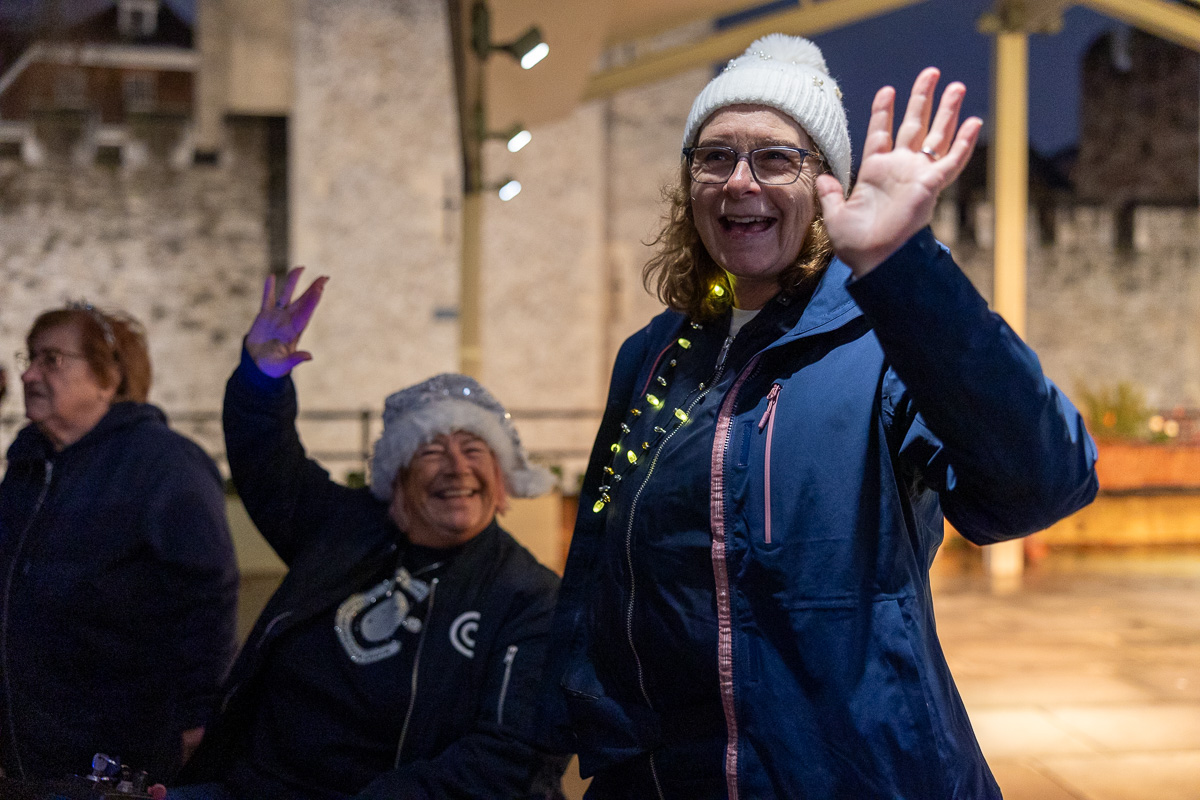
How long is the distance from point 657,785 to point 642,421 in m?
0.43

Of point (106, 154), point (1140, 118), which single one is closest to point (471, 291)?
point (106, 154)

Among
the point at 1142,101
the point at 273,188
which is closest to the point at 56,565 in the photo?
the point at 273,188

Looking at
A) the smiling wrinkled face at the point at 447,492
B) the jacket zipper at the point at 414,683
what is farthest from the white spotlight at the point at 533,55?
the jacket zipper at the point at 414,683

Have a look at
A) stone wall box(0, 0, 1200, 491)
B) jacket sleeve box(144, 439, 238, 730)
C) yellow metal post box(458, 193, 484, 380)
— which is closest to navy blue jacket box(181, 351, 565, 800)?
jacket sleeve box(144, 439, 238, 730)

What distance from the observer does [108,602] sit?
88.7 inches

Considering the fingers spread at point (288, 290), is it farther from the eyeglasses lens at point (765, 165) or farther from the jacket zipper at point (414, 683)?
the eyeglasses lens at point (765, 165)

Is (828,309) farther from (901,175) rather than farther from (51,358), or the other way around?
(51,358)

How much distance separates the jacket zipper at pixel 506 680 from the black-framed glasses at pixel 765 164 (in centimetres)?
101

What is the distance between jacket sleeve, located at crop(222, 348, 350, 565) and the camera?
2014mm

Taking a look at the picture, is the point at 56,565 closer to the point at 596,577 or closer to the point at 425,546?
the point at 425,546

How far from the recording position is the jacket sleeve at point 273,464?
79.3 inches

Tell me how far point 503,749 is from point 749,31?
5096 millimetres

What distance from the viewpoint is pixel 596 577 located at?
1.32m

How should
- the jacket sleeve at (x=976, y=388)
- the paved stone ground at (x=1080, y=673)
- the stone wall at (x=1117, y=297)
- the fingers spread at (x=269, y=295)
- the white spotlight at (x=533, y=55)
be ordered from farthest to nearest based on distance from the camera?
the stone wall at (x=1117, y=297), the white spotlight at (x=533, y=55), the paved stone ground at (x=1080, y=673), the fingers spread at (x=269, y=295), the jacket sleeve at (x=976, y=388)
